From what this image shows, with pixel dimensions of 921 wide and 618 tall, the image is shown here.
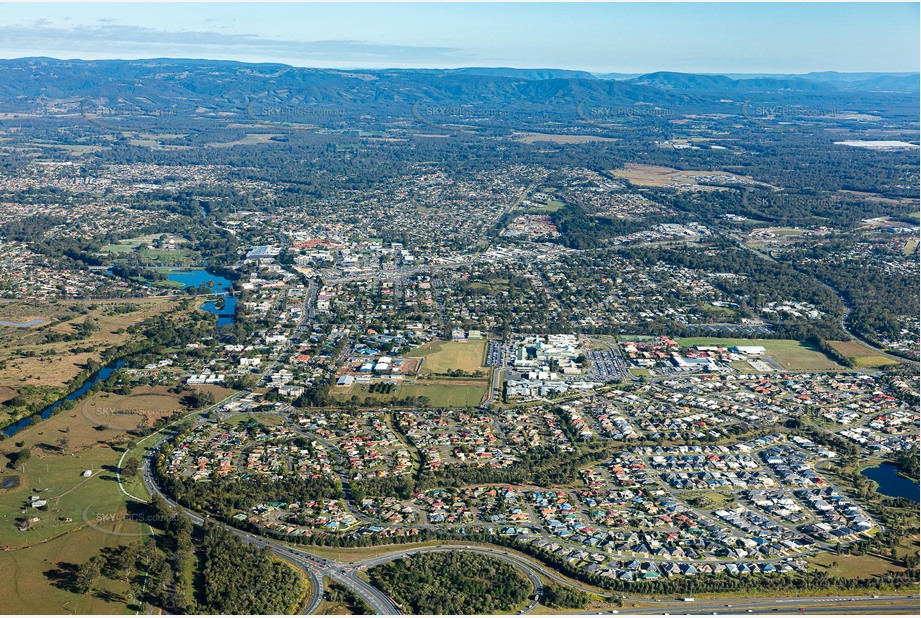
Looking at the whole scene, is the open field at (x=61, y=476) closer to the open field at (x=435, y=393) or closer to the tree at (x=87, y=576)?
the tree at (x=87, y=576)

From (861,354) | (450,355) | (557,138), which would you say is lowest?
(450,355)

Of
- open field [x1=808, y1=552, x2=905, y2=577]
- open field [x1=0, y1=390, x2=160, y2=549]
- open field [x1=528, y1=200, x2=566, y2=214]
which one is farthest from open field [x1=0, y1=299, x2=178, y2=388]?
open field [x1=528, y1=200, x2=566, y2=214]

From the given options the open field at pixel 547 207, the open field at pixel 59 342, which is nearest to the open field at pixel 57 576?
the open field at pixel 59 342

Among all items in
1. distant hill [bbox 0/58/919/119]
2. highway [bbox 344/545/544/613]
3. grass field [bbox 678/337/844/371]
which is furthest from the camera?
distant hill [bbox 0/58/919/119]

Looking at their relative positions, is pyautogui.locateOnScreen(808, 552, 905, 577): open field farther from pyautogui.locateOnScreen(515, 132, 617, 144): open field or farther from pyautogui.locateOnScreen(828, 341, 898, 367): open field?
pyautogui.locateOnScreen(515, 132, 617, 144): open field

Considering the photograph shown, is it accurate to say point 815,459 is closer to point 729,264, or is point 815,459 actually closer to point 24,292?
point 729,264

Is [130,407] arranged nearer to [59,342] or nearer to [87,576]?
[59,342]

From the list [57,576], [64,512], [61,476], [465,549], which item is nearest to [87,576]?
[57,576]
